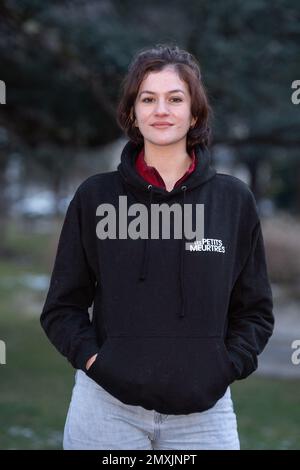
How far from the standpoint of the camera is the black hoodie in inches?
106

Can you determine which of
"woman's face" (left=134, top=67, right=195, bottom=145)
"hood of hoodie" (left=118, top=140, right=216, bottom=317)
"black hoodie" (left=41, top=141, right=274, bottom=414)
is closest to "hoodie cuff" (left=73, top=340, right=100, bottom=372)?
"black hoodie" (left=41, top=141, right=274, bottom=414)

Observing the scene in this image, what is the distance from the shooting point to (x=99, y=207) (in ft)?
9.35

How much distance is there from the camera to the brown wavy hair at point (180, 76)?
2.89 m

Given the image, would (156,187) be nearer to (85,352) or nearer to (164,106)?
(164,106)

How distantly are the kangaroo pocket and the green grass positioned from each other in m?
3.62

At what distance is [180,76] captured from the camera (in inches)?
114

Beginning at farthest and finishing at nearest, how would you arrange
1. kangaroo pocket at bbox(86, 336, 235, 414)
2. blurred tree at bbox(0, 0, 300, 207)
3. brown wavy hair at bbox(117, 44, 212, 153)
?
blurred tree at bbox(0, 0, 300, 207)
brown wavy hair at bbox(117, 44, 212, 153)
kangaroo pocket at bbox(86, 336, 235, 414)

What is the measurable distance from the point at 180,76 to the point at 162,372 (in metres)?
0.98

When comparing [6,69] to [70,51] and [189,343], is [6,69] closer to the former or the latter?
[70,51]

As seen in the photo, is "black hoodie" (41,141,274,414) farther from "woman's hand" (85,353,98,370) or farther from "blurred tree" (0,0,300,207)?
"blurred tree" (0,0,300,207)

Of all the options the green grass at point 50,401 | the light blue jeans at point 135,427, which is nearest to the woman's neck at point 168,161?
the light blue jeans at point 135,427

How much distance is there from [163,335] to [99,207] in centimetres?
48

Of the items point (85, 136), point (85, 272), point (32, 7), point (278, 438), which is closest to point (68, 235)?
point (85, 272)

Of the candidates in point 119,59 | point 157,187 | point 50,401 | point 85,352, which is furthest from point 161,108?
point 50,401
